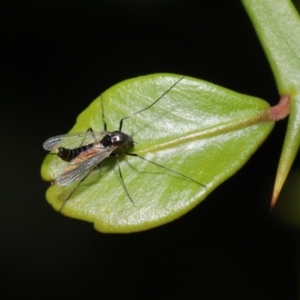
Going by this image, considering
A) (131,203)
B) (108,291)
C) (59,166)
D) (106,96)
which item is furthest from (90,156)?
(108,291)

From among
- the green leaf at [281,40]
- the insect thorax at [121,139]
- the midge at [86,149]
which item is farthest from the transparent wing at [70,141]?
the green leaf at [281,40]

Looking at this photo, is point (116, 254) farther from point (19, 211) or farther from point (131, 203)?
point (131, 203)

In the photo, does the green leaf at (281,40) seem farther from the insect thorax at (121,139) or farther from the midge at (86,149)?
the insect thorax at (121,139)

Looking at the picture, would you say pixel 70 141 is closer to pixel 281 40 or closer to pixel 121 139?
pixel 121 139

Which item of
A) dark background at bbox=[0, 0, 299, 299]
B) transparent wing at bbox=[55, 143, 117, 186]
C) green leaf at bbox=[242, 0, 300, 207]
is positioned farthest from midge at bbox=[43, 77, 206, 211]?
dark background at bbox=[0, 0, 299, 299]

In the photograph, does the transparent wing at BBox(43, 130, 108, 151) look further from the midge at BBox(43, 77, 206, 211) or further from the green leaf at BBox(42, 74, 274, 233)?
the green leaf at BBox(42, 74, 274, 233)

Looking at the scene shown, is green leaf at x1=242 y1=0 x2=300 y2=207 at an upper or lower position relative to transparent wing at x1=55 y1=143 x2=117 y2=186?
upper

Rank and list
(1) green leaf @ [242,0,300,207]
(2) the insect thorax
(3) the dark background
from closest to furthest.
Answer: (1) green leaf @ [242,0,300,207]
(2) the insect thorax
(3) the dark background
